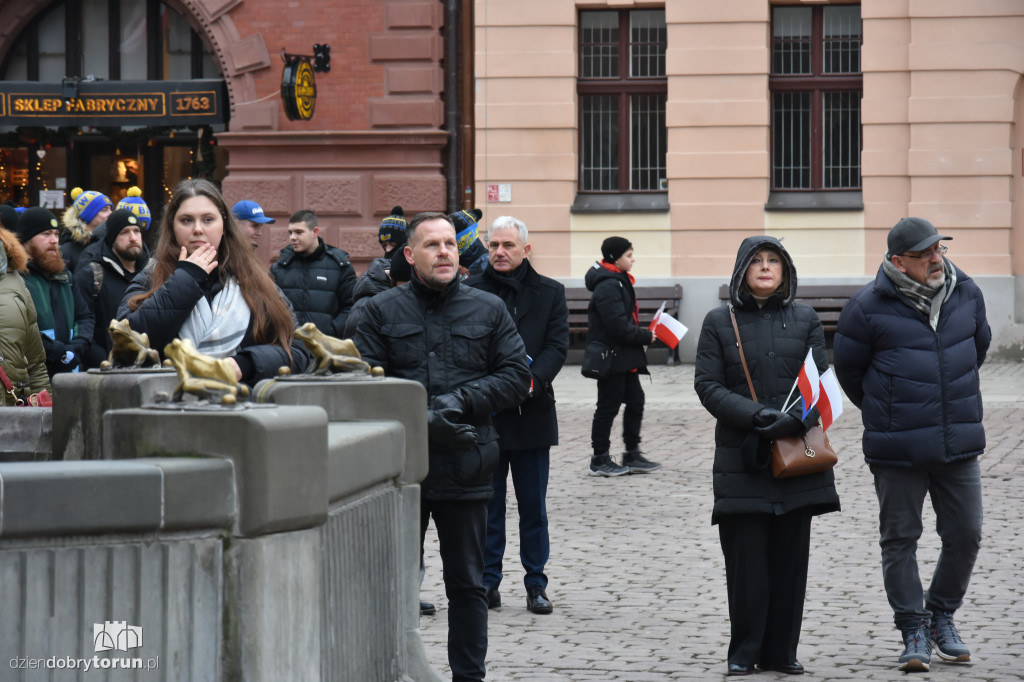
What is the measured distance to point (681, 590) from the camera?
7672 mm

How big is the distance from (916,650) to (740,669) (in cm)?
72

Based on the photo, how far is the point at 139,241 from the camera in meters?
8.73

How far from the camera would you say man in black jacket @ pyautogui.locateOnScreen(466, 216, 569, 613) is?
740 centimetres

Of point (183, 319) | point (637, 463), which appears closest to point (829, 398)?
point (183, 319)

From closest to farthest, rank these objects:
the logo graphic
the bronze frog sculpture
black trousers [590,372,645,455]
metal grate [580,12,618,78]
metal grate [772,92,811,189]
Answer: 1. the logo graphic
2. the bronze frog sculpture
3. black trousers [590,372,645,455]
4. metal grate [772,92,811,189]
5. metal grate [580,12,618,78]

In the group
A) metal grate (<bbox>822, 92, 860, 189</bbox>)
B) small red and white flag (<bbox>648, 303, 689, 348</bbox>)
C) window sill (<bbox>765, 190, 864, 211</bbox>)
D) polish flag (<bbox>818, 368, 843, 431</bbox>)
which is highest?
metal grate (<bbox>822, 92, 860, 189</bbox>)

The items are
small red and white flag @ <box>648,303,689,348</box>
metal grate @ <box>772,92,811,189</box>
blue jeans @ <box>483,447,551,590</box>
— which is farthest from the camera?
metal grate @ <box>772,92,811,189</box>

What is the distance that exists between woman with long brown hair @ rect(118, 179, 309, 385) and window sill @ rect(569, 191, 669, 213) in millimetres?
14221

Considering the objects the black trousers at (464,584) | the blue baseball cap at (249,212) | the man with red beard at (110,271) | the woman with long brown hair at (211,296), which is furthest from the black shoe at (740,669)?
the blue baseball cap at (249,212)

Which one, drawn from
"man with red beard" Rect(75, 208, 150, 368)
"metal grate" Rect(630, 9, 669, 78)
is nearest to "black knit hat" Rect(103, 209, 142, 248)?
"man with red beard" Rect(75, 208, 150, 368)

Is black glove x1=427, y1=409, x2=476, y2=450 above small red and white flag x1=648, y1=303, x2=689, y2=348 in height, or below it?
below

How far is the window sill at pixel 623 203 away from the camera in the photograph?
757 inches

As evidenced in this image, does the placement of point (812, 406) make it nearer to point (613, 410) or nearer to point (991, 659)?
point (991, 659)

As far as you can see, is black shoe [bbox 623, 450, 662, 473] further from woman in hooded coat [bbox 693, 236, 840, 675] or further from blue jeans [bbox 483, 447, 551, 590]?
→ woman in hooded coat [bbox 693, 236, 840, 675]
